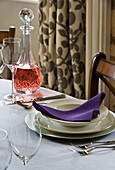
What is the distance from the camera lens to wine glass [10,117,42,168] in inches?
20.2

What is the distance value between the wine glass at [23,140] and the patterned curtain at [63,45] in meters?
2.00

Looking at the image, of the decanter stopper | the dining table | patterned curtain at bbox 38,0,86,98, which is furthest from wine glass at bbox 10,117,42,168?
patterned curtain at bbox 38,0,86,98

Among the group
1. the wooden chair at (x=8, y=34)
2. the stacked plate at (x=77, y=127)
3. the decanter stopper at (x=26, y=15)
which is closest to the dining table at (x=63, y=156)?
the stacked plate at (x=77, y=127)

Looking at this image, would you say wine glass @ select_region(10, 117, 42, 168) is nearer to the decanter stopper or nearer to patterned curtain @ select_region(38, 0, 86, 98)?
the decanter stopper

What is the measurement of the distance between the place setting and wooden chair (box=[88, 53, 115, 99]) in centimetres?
25

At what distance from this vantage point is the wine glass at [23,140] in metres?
0.51

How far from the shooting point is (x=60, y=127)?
0.72 meters

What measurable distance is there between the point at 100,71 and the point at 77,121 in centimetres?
44

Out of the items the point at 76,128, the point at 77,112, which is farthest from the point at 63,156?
the point at 77,112

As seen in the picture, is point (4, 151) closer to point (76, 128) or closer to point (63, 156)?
point (63, 156)

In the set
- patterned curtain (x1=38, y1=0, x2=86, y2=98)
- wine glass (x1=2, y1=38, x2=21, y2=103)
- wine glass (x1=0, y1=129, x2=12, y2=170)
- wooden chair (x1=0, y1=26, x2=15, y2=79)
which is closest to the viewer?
wine glass (x1=0, y1=129, x2=12, y2=170)

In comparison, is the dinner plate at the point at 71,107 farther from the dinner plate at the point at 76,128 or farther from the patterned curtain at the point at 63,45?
the patterned curtain at the point at 63,45

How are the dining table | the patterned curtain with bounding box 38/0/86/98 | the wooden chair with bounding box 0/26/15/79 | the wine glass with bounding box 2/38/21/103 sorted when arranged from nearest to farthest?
the dining table, the wine glass with bounding box 2/38/21/103, the wooden chair with bounding box 0/26/15/79, the patterned curtain with bounding box 38/0/86/98

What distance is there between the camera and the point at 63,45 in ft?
8.54
